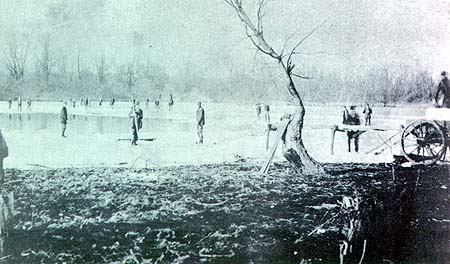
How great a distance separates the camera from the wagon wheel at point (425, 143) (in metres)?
2.52

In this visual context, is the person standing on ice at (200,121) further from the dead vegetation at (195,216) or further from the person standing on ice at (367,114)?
the person standing on ice at (367,114)

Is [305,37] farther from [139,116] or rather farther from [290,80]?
[139,116]

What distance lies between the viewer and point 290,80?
2275 millimetres

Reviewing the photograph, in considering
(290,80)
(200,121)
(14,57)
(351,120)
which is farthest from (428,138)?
(14,57)

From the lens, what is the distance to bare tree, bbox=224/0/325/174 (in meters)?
2.24

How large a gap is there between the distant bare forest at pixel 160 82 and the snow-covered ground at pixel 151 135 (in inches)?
2.4

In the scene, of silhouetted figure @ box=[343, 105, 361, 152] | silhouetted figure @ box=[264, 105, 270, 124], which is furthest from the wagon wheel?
silhouetted figure @ box=[264, 105, 270, 124]

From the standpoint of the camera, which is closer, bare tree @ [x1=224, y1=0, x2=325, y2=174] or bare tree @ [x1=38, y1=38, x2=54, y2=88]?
bare tree @ [x1=38, y1=38, x2=54, y2=88]

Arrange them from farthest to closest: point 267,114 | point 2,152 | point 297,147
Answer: point 297,147 → point 267,114 → point 2,152

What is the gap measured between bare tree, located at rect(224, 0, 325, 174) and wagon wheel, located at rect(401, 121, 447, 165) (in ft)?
1.86

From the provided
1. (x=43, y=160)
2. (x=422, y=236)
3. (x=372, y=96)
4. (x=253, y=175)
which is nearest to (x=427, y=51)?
(x=372, y=96)

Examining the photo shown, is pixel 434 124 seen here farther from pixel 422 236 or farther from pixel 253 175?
pixel 253 175

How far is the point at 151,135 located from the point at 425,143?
1557 millimetres

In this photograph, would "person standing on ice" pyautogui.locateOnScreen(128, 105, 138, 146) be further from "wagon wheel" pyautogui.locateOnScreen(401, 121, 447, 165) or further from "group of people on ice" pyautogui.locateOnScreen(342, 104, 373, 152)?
"wagon wheel" pyautogui.locateOnScreen(401, 121, 447, 165)
